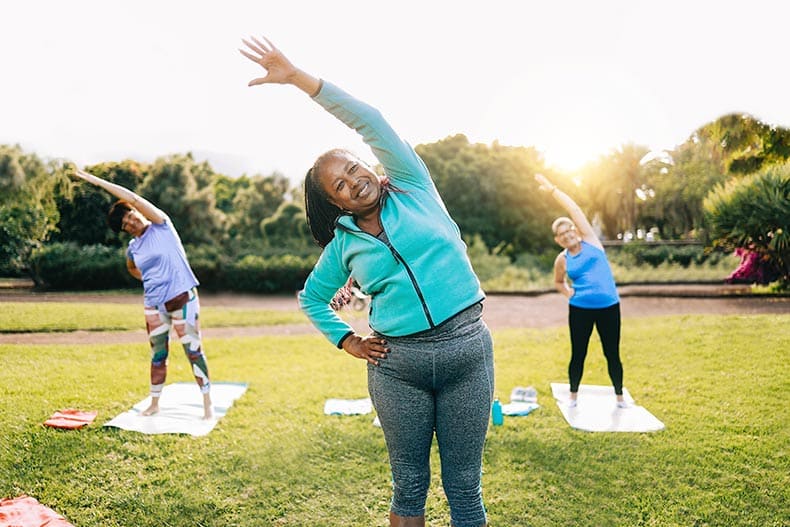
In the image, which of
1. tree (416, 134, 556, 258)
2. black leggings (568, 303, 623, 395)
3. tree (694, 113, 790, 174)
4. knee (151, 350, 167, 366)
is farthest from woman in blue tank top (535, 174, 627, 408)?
tree (416, 134, 556, 258)

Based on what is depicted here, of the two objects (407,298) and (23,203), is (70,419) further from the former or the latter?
(407,298)

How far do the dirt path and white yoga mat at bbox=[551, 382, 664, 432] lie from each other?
4164 millimetres

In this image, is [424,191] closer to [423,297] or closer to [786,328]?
[423,297]

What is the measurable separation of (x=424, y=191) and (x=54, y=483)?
3.07 meters

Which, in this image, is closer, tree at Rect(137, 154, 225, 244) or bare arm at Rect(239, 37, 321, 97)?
bare arm at Rect(239, 37, 321, 97)

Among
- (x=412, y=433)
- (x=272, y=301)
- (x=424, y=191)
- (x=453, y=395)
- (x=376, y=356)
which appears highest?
(x=424, y=191)

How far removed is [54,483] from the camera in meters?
3.53

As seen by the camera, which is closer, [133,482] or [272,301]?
[133,482]

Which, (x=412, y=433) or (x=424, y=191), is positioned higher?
(x=424, y=191)

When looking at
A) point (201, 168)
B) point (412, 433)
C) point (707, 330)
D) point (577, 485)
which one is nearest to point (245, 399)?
→ point (577, 485)

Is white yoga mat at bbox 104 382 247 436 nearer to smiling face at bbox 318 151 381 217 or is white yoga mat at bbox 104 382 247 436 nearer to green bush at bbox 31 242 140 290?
green bush at bbox 31 242 140 290

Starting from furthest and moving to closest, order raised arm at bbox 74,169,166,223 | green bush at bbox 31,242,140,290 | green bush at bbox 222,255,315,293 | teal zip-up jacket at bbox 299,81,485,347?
green bush at bbox 222,255,315,293, green bush at bbox 31,242,140,290, raised arm at bbox 74,169,166,223, teal zip-up jacket at bbox 299,81,485,347

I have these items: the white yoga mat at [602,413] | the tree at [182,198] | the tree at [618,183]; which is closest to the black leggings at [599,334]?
the white yoga mat at [602,413]

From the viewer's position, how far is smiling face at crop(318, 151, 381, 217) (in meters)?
1.83
